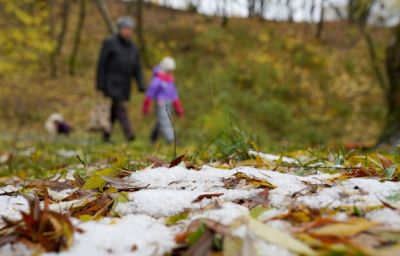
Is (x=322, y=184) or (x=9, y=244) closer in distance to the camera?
(x=9, y=244)

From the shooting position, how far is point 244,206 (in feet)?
5.45

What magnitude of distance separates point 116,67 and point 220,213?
351 inches

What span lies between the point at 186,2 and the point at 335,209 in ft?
130

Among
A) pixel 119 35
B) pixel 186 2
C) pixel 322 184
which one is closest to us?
pixel 322 184

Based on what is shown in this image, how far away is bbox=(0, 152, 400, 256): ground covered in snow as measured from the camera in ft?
4.19

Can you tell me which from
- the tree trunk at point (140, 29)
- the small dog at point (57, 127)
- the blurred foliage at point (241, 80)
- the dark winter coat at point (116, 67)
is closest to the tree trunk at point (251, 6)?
the blurred foliage at point (241, 80)

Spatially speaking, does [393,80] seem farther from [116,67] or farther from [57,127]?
[57,127]

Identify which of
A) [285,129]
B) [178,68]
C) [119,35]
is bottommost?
[285,129]

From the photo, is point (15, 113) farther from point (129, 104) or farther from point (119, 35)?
point (119, 35)

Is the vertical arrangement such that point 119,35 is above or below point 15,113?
above

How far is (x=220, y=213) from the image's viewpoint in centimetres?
156

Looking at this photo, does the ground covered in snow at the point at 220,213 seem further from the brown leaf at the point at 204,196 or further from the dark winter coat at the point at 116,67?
the dark winter coat at the point at 116,67

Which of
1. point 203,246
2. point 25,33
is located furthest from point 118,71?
point 25,33

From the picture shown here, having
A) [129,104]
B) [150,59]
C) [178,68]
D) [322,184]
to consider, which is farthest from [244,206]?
[150,59]
